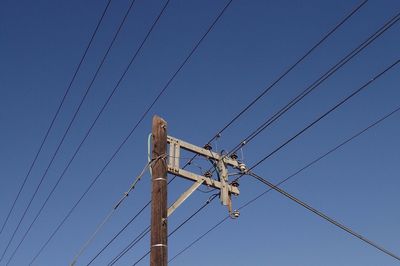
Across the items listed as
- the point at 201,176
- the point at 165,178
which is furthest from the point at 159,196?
the point at 201,176

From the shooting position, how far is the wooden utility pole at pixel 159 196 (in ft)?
30.3

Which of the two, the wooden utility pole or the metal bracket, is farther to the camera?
the metal bracket

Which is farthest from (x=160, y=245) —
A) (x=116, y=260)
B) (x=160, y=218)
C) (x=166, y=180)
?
(x=116, y=260)

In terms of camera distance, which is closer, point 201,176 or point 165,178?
point 165,178

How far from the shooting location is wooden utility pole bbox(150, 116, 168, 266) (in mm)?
9242

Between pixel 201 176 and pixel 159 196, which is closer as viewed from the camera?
pixel 159 196

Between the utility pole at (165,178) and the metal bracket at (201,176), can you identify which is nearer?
the utility pole at (165,178)

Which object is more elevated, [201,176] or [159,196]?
[201,176]

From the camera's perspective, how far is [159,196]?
994cm

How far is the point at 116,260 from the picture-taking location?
45.6 ft

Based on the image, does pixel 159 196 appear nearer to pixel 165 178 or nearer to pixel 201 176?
pixel 165 178

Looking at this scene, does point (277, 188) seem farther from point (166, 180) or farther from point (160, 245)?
point (160, 245)

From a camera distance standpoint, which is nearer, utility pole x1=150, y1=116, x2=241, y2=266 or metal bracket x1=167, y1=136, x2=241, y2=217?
utility pole x1=150, y1=116, x2=241, y2=266

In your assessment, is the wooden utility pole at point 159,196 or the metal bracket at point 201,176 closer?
the wooden utility pole at point 159,196
